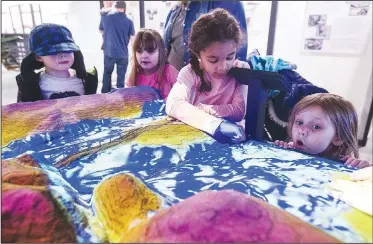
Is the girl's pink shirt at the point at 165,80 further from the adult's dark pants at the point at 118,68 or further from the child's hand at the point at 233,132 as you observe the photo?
the adult's dark pants at the point at 118,68

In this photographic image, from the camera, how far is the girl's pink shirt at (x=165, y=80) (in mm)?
1453

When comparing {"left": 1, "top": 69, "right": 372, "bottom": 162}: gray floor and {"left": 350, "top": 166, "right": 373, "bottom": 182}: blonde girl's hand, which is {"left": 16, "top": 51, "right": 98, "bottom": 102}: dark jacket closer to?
{"left": 1, "top": 69, "right": 372, "bottom": 162}: gray floor

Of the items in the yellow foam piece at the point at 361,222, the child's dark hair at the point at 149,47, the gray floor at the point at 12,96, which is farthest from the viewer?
the gray floor at the point at 12,96

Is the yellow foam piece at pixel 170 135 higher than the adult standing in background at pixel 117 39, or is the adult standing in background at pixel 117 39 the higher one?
the adult standing in background at pixel 117 39

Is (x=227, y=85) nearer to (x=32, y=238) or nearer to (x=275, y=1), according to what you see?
(x=32, y=238)

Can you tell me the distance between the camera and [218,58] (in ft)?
3.52

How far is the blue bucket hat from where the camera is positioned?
3.82 ft

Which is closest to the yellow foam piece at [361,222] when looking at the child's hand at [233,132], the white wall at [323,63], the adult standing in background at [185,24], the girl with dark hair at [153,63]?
the child's hand at [233,132]

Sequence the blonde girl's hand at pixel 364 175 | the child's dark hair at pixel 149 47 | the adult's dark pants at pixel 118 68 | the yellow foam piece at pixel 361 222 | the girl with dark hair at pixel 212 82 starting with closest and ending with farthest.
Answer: the yellow foam piece at pixel 361 222, the blonde girl's hand at pixel 364 175, the girl with dark hair at pixel 212 82, the child's dark hair at pixel 149 47, the adult's dark pants at pixel 118 68

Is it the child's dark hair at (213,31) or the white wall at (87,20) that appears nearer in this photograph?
the child's dark hair at (213,31)

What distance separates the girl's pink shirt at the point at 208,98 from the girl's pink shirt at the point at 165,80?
0.94 ft

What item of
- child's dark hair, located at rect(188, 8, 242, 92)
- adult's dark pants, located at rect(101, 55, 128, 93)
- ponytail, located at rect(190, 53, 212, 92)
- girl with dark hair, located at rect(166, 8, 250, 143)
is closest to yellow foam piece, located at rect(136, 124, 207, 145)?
girl with dark hair, located at rect(166, 8, 250, 143)

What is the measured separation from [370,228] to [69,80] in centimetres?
124

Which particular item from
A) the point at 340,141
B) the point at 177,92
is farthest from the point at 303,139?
the point at 177,92
